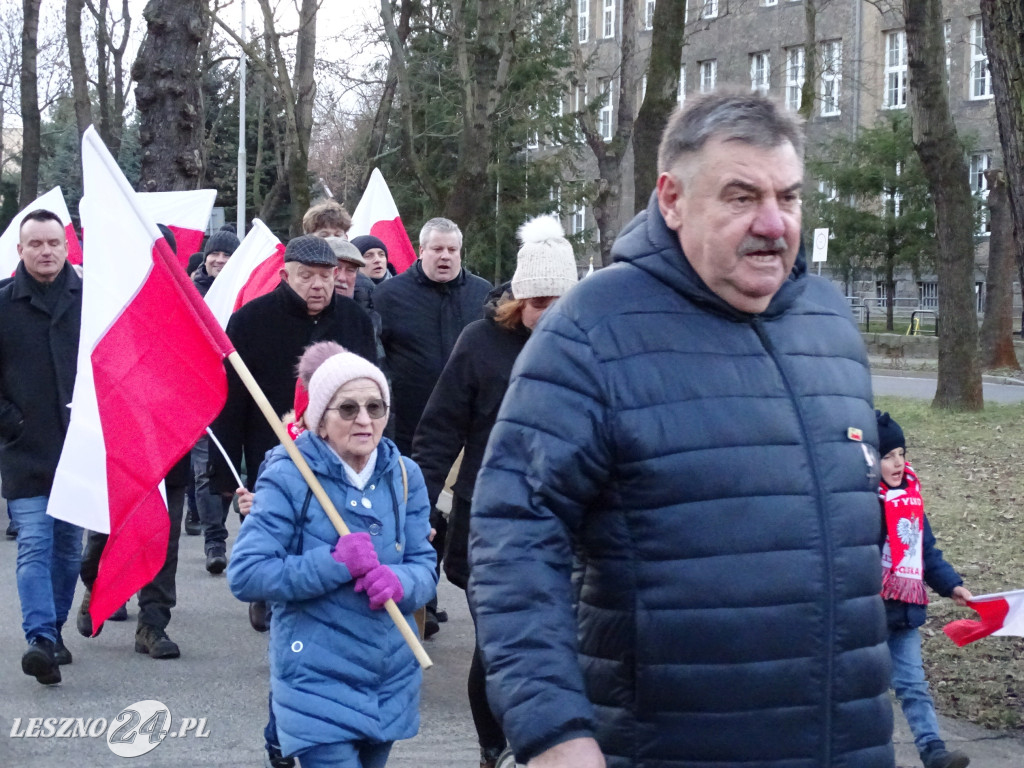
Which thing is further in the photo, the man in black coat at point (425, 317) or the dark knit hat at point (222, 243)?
the dark knit hat at point (222, 243)

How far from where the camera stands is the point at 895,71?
48.4 m

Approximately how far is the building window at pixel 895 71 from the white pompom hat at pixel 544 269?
1799 inches

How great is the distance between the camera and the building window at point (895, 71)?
1898 inches

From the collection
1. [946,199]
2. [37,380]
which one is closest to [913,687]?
[37,380]

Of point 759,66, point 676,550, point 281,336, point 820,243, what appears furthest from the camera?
point 759,66

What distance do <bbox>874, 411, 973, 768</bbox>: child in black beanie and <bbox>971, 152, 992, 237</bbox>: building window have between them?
117 feet

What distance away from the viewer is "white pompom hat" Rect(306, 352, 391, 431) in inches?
172

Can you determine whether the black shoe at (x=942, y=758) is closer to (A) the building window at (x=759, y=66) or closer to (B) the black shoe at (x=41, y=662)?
(B) the black shoe at (x=41, y=662)

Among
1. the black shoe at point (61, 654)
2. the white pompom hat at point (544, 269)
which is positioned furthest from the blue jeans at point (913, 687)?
the black shoe at point (61, 654)

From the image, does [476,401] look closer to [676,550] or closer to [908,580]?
[908,580]

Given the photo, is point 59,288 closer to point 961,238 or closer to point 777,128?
point 777,128

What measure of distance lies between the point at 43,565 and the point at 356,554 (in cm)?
318

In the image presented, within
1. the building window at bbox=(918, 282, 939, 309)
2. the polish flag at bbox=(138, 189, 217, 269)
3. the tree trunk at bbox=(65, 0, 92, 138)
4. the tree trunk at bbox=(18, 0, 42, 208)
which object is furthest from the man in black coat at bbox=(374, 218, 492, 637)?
the building window at bbox=(918, 282, 939, 309)

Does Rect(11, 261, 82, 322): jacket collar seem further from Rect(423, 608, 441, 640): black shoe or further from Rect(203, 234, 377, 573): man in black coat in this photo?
Rect(423, 608, 441, 640): black shoe
